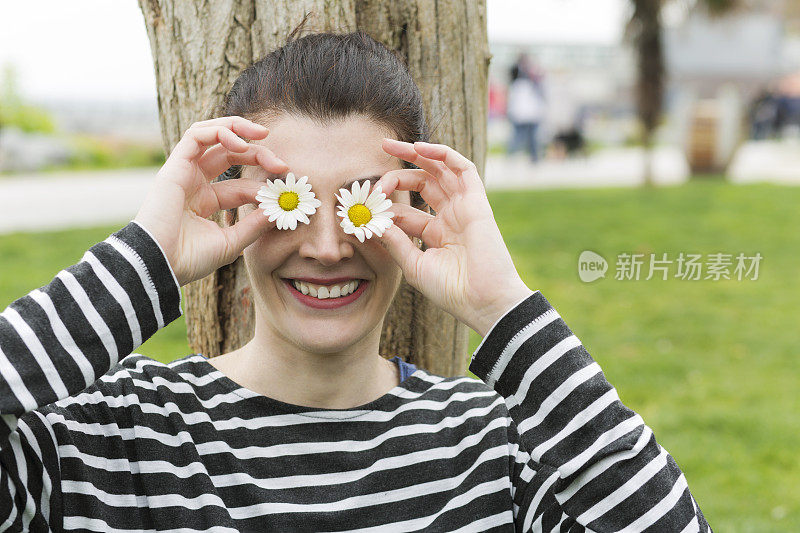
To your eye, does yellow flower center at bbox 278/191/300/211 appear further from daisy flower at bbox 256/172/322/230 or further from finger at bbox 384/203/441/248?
finger at bbox 384/203/441/248

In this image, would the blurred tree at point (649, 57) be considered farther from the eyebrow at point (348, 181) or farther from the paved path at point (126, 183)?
the eyebrow at point (348, 181)

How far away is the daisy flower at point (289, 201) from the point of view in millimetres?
1875

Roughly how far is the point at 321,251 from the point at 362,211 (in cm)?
13

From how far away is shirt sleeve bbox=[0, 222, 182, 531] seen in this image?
5.31ft

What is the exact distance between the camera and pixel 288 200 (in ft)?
6.20

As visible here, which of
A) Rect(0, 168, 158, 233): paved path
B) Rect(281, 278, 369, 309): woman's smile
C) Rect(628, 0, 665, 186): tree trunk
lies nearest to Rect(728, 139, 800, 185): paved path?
Rect(628, 0, 665, 186): tree trunk

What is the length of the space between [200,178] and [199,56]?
27.4 inches

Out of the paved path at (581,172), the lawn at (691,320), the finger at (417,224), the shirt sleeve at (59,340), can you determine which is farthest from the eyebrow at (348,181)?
the paved path at (581,172)

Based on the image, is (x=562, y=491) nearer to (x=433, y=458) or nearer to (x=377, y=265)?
(x=433, y=458)

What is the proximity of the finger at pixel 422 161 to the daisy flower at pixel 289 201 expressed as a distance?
226 mm

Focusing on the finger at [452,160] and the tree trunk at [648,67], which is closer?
the finger at [452,160]

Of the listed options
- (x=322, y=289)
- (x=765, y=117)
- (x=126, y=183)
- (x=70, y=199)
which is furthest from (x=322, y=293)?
(x=765, y=117)

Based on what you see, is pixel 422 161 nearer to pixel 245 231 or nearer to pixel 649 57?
pixel 245 231

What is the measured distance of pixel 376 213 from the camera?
6.29 feet
